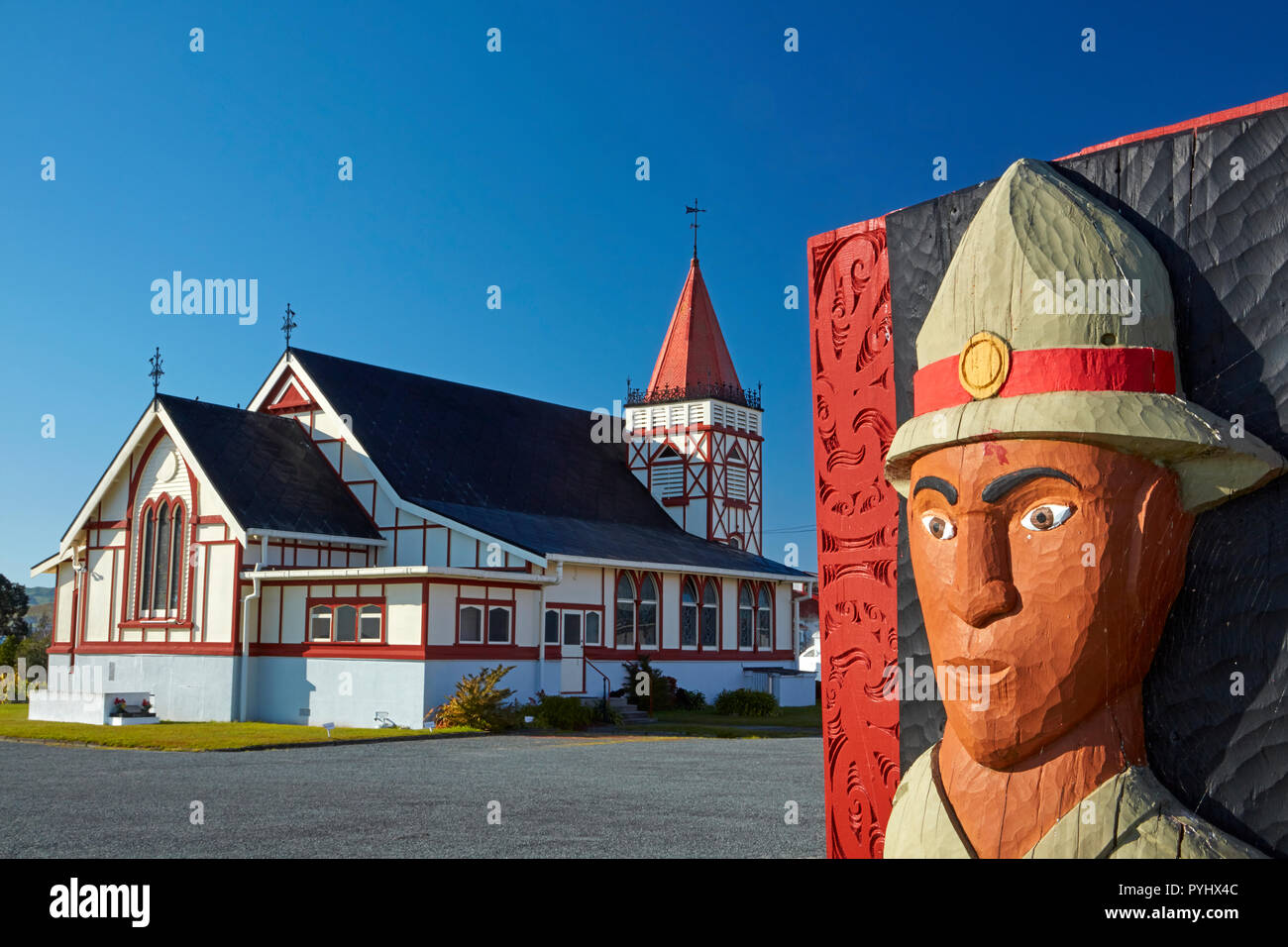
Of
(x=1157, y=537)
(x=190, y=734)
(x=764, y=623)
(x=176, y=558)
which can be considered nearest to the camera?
(x=1157, y=537)

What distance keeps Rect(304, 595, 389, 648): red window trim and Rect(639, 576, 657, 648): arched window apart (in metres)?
7.39

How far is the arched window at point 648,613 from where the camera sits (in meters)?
29.5

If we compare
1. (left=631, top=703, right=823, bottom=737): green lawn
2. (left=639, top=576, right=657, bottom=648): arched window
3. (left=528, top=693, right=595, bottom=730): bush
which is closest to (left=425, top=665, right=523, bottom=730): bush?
(left=528, top=693, right=595, bottom=730): bush

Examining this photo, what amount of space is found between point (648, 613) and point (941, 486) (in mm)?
26602

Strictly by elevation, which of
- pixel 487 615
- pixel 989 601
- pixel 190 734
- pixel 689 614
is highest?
pixel 689 614

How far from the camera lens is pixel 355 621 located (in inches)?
964

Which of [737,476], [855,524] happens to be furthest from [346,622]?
[855,524]

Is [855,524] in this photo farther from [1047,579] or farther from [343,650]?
[343,650]

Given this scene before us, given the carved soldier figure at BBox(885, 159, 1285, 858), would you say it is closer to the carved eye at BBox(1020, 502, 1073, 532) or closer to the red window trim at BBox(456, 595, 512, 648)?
the carved eye at BBox(1020, 502, 1073, 532)

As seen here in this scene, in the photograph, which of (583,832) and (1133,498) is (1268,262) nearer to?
(1133,498)

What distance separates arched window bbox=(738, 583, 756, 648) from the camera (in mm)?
32688
